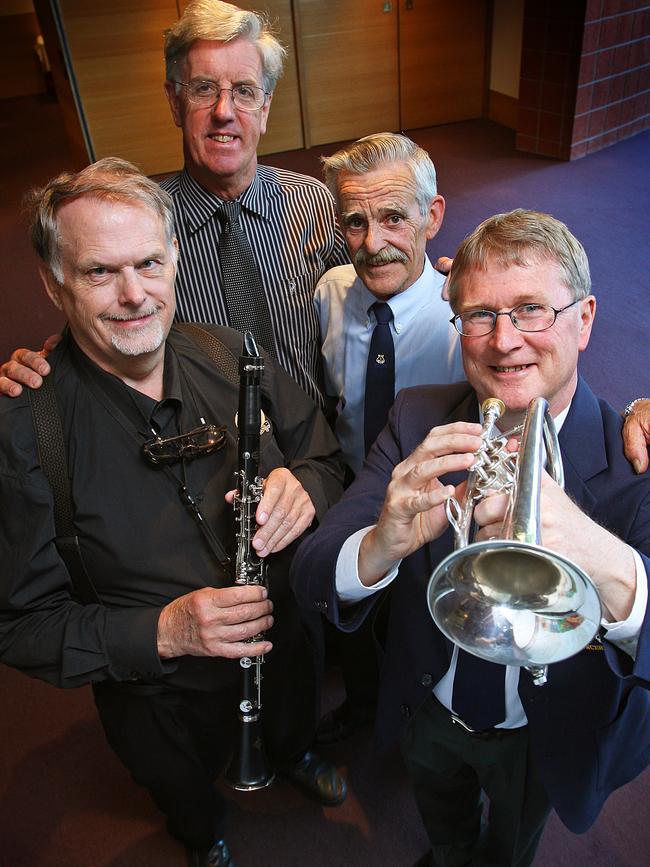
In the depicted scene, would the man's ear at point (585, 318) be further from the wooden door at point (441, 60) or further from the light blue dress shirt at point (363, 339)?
the wooden door at point (441, 60)

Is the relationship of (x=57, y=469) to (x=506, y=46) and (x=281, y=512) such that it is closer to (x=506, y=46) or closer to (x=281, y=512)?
(x=281, y=512)

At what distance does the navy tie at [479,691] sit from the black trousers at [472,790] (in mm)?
109

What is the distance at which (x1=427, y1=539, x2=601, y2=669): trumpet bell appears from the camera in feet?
4.27

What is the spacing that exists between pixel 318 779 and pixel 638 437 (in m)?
1.75

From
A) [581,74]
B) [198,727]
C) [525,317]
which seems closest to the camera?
[525,317]

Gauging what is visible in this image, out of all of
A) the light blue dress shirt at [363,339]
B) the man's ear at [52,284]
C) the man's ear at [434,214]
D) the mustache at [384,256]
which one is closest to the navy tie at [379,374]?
the light blue dress shirt at [363,339]

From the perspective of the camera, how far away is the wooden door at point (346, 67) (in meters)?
8.02

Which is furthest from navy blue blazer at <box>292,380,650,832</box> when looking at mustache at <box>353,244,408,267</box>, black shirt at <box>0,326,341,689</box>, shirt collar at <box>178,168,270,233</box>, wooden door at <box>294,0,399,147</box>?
wooden door at <box>294,0,399,147</box>

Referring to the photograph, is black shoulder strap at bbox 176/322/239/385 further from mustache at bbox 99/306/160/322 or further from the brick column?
the brick column

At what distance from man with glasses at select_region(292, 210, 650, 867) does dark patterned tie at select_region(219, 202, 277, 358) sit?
80cm

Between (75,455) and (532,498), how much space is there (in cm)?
121

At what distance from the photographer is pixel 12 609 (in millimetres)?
1898

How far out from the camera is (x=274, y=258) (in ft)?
8.75

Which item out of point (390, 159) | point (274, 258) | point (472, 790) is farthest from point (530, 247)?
point (472, 790)
